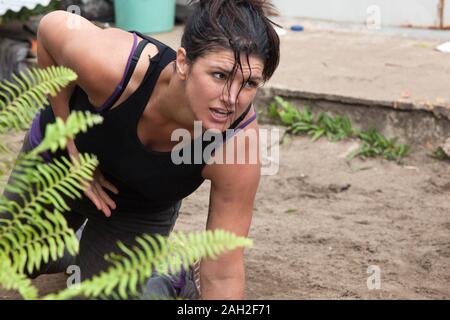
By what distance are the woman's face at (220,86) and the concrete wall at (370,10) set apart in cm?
456

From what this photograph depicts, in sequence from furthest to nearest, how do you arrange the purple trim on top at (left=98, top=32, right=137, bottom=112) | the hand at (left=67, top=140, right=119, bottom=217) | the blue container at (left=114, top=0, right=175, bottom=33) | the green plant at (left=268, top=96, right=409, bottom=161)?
the blue container at (left=114, top=0, right=175, bottom=33) → the green plant at (left=268, top=96, right=409, bottom=161) → the hand at (left=67, top=140, right=119, bottom=217) → the purple trim on top at (left=98, top=32, right=137, bottom=112)

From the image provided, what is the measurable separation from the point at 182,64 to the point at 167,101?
0.62 ft

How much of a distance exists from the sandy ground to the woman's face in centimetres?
151

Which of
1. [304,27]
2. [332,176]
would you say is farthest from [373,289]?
[304,27]

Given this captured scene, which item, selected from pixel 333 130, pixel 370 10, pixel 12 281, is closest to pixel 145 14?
pixel 370 10

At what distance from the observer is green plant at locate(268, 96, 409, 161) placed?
218 inches

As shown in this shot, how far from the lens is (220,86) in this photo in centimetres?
265

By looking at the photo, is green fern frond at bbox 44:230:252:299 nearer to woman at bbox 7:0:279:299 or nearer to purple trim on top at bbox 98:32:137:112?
woman at bbox 7:0:279:299

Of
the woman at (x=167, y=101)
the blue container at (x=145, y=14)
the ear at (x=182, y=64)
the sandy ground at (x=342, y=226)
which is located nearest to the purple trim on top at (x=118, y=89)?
the woman at (x=167, y=101)

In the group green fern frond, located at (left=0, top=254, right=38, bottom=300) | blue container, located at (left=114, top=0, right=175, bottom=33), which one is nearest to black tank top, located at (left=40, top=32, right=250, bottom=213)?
green fern frond, located at (left=0, top=254, right=38, bottom=300)

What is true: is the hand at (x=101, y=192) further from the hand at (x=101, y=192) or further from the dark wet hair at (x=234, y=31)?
the dark wet hair at (x=234, y=31)

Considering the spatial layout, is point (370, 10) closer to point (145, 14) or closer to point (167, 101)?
point (145, 14)

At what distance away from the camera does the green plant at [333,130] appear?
5535 mm
